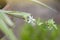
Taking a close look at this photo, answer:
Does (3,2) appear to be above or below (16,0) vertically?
below

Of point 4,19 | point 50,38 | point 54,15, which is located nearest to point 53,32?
point 50,38

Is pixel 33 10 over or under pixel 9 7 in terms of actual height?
over

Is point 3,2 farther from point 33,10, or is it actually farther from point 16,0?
point 33,10

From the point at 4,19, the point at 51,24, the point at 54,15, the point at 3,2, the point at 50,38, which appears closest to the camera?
the point at 4,19

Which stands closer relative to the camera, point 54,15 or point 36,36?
point 36,36

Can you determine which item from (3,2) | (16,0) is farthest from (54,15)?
(3,2)

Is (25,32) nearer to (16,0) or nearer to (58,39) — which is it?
(58,39)

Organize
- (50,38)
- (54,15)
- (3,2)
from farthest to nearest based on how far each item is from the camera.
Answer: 1. (3,2)
2. (54,15)
3. (50,38)

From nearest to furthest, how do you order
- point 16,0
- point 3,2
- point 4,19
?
point 4,19 → point 16,0 → point 3,2

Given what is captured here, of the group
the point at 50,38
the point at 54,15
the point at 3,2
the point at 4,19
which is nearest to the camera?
A: the point at 4,19
